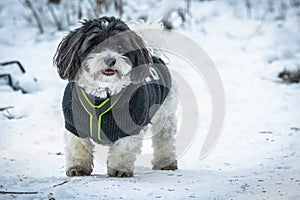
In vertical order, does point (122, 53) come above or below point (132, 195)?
above

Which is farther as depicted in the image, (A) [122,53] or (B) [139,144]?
(B) [139,144]

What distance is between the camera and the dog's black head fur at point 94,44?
2932 millimetres

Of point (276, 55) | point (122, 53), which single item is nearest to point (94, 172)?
point (122, 53)

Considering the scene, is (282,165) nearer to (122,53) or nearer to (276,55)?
(122,53)

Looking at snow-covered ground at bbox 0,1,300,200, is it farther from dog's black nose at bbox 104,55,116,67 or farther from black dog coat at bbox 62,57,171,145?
dog's black nose at bbox 104,55,116,67

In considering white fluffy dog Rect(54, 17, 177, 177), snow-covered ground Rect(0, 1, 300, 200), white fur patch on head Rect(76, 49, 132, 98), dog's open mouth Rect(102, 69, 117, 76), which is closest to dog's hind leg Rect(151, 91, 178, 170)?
snow-covered ground Rect(0, 1, 300, 200)

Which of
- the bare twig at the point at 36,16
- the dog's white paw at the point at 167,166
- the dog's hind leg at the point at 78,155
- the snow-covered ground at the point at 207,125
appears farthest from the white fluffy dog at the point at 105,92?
the bare twig at the point at 36,16

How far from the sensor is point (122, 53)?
3.02 meters

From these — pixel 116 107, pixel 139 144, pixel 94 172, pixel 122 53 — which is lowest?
pixel 94 172

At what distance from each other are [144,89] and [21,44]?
15.1 feet

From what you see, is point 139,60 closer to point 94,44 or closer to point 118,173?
point 94,44

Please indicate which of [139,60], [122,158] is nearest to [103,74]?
[139,60]

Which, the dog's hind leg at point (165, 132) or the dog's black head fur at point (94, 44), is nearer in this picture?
the dog's black head fur at point (94, 44)

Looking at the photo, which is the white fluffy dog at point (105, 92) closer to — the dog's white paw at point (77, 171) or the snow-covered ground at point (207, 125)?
the dog's white paw at point (77, 171)
